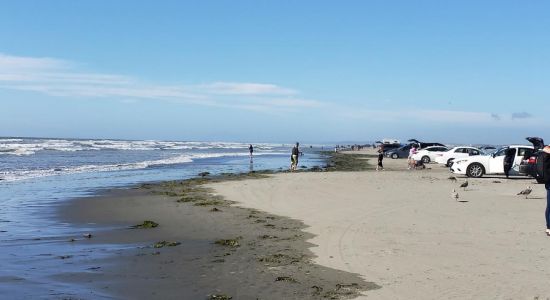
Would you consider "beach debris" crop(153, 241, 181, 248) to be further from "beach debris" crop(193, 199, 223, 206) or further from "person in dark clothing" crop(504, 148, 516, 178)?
"person in dark clothing" crop(504, 148, 516, 178)

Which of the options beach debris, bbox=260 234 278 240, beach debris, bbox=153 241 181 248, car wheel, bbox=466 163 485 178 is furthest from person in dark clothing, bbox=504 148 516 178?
beach debris, bbox=153 241 181 248

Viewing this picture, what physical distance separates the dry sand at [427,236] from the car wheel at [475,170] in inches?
197

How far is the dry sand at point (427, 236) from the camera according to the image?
6.98 metres

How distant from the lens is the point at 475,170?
25156 millimetres

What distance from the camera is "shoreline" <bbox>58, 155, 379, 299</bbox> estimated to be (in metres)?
6.98

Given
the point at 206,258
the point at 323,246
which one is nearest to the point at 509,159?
the point at 323,246

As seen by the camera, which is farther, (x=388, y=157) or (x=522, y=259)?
(x=388, y=157)

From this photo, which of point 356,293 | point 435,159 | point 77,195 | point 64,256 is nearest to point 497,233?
point 356,293

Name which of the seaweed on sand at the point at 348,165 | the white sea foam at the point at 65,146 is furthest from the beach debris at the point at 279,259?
the white sea foam at the point at 65,146

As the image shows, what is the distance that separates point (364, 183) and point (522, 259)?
13910mm

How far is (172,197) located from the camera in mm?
18547

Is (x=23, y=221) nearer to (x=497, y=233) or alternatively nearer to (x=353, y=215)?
(x=353, y=215)

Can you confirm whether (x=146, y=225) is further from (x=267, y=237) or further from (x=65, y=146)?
(x=65, y=146)

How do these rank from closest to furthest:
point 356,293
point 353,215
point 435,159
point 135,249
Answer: point 356,293 → point 135,249 → point 353,215 → point 435,159
